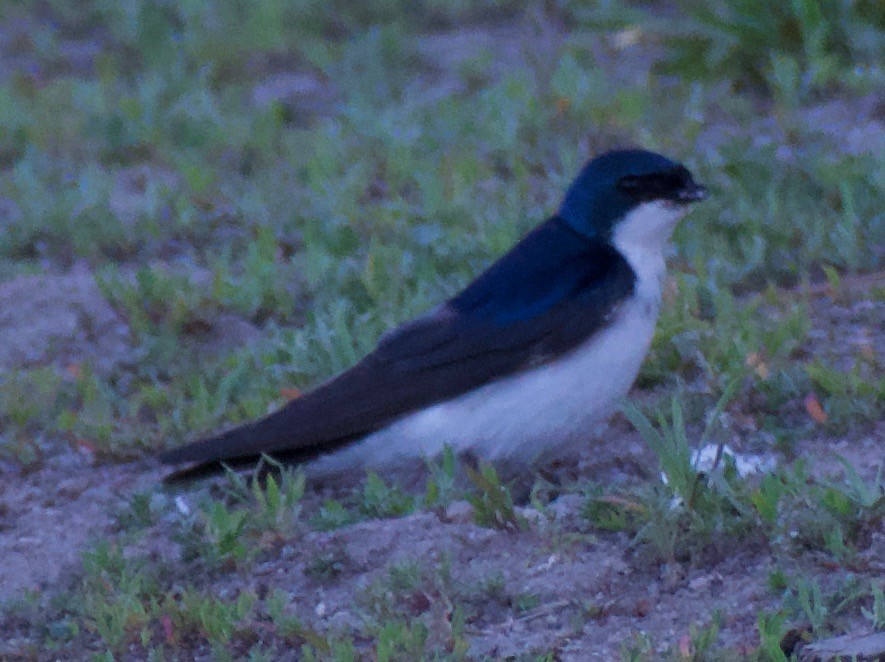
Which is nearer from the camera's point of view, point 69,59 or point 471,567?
point 471,567

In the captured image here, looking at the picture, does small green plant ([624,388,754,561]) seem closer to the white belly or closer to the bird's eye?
the white belly

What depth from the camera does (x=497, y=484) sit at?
3.48m

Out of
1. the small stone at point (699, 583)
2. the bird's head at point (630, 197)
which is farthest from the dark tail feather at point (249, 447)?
the small stone at point (699, 583)

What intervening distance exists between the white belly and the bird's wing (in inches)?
1.1

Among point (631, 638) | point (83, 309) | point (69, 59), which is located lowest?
point (631, 638)

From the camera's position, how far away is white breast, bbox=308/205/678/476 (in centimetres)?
381

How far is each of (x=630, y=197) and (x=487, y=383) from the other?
0.64 metres

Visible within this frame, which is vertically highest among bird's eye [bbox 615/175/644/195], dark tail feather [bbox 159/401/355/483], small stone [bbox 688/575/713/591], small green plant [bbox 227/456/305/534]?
bird's eye [bbox 615/175/644/195]

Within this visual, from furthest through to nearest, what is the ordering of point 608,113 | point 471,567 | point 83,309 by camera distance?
1. point 608,113
2. point 83,309
3. point 471,567

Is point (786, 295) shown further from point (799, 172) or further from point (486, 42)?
point (486, 42)

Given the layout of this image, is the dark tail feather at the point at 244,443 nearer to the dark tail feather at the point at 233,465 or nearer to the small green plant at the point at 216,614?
the dark tail feather at the point at 233,465

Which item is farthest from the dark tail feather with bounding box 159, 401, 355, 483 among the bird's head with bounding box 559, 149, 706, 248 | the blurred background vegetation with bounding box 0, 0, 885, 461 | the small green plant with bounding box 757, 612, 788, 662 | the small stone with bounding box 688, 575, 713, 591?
the small green plant with bounding box 757, 612, 788, 662

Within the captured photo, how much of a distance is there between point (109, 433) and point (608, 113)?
2376mm

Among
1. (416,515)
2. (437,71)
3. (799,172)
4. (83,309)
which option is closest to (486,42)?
(437,71)
